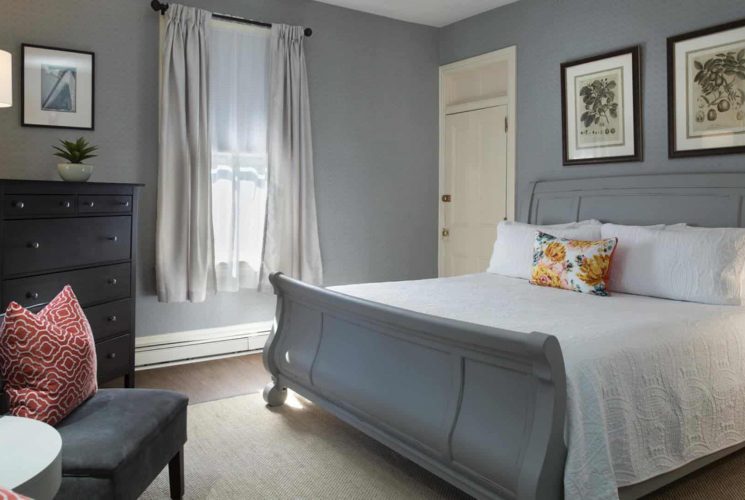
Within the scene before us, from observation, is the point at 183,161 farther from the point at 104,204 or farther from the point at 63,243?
the point at 63,243

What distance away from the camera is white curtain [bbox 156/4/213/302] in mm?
3889

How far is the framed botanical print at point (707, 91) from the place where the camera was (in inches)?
128

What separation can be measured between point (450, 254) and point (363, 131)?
1329 millimetres

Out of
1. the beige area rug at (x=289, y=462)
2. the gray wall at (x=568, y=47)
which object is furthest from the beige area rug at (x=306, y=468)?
the gray wall at (x=568, y=47)

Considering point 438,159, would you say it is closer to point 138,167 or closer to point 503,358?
point 138,167

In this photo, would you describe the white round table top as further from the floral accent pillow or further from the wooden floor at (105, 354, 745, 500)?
the floral accent pillow

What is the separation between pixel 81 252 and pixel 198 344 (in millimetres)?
1278

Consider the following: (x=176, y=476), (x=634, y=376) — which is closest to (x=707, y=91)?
(x=634, y=376)

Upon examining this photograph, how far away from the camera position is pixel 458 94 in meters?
5.30

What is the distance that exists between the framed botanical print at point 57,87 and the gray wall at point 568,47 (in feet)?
9.49

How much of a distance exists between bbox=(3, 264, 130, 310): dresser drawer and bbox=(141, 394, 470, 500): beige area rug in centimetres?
79

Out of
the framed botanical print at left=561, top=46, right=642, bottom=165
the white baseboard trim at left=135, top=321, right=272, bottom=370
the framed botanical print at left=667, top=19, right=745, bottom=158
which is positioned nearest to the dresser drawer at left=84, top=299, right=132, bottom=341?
the white baseboard trim at left=135, top=321, right=272, bottom=370

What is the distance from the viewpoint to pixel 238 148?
4.23 m

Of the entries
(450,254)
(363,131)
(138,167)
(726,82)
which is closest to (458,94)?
(363,131)
